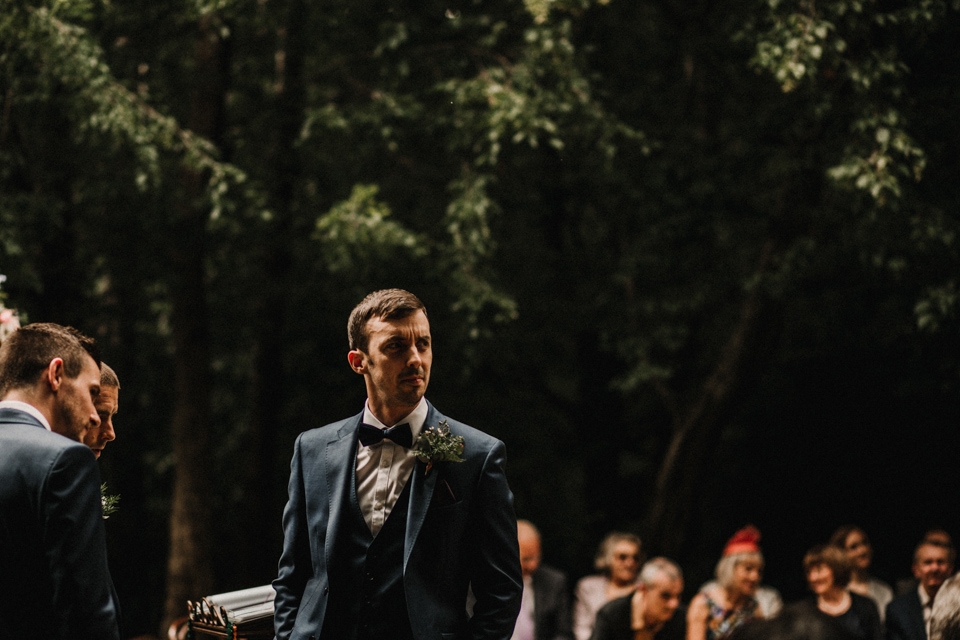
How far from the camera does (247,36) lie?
11.7 metres

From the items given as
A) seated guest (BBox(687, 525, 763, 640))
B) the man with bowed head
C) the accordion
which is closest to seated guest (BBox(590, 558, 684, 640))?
seated guest (BBox(687, 525, 763, 640))

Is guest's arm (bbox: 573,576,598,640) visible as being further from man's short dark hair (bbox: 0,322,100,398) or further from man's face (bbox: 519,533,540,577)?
man's short dark hair (bbox: 0,322,100,398)

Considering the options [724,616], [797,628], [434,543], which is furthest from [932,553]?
[797,628]

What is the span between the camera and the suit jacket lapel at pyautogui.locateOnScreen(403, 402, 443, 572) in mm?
3133

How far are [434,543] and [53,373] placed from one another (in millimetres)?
1167

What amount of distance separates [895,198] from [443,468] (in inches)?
237

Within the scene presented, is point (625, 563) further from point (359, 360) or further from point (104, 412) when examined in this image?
point (104, 412)

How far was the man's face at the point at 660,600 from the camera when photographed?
6.18 meters

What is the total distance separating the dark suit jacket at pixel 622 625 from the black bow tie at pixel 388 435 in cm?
339

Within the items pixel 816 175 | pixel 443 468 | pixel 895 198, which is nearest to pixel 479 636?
pixel 443 468

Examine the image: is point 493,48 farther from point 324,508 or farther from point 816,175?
point 324,508

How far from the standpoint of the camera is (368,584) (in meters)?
3.14

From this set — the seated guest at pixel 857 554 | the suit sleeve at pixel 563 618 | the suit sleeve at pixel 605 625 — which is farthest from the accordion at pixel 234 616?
the seated guest at pixel 857 554

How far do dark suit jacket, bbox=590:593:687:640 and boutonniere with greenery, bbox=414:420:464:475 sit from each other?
3398 mm
